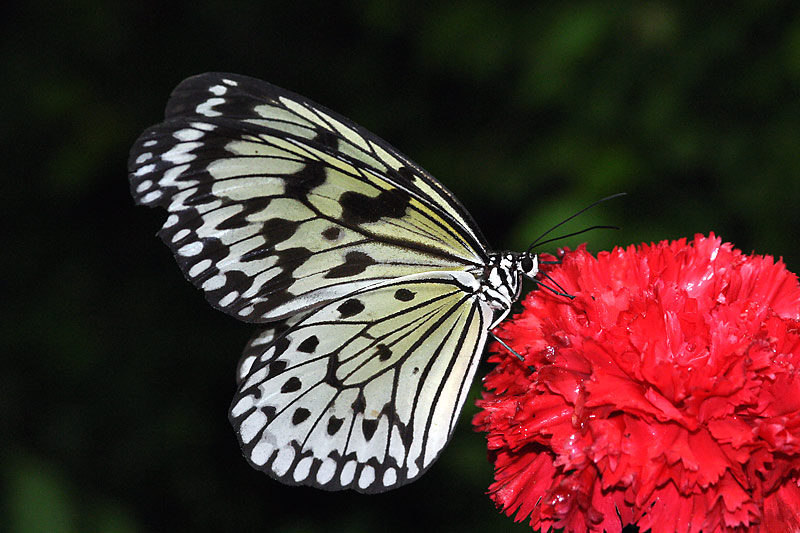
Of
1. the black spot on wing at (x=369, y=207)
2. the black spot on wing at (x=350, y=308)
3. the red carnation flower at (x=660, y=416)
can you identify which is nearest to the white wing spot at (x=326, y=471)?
the black spot on wing at (x=350, y=308)

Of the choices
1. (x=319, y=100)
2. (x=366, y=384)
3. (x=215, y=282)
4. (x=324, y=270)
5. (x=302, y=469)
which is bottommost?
(x=302, y=469)

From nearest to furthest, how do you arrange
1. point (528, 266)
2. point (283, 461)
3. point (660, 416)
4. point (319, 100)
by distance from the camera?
point (660, 416) → point (528, 266) → point (283, 461) → point (319, 100)

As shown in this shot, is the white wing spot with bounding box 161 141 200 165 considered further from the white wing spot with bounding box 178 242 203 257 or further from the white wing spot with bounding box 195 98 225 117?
the white wing spot with bounding box 178 242 203 257

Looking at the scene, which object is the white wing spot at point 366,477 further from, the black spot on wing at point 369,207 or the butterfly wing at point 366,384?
the black spot on wing at point 369,207

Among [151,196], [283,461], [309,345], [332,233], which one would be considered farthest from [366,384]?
[151,196]

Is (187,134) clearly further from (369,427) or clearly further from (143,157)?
(369,427)
